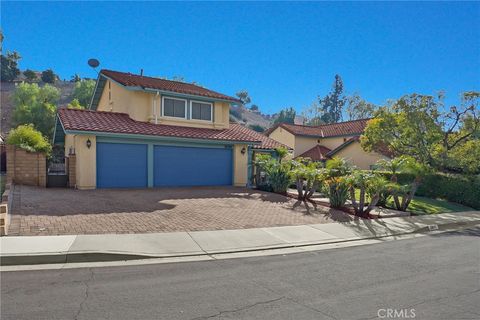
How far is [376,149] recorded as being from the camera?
24.1 metres

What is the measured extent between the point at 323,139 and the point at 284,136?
465 cm

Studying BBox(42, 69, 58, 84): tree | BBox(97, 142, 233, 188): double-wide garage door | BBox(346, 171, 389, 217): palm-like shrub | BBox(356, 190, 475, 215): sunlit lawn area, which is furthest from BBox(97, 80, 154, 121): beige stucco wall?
BBox(42, 69, 58, 84): tree

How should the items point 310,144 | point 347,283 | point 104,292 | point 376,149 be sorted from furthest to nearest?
point 310,144, point 376,149, point 347,283, point 104,292

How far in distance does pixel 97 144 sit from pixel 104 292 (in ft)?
40.9

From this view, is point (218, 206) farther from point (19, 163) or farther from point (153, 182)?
point (19, 163)

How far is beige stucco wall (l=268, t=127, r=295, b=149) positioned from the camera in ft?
128

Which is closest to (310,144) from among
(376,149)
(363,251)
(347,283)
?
(376,149)

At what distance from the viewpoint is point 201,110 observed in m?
21.1

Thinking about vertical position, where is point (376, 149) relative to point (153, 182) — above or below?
above

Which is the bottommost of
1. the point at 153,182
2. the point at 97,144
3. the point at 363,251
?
the point at 363,251

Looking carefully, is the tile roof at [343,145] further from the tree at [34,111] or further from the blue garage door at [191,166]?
the tree at [34,111]

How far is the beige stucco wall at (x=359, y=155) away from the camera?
108ft

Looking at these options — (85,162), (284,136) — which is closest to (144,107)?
(85,162)

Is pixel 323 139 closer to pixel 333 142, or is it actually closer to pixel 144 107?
pixel 333 142
